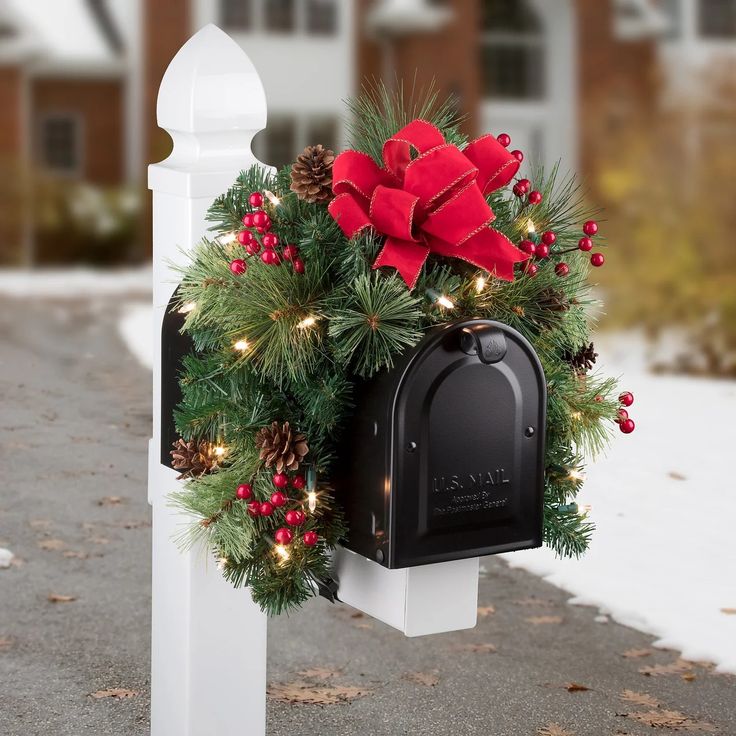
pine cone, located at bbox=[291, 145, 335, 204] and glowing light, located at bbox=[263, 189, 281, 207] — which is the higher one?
pine cone, located at bbox=[291, 145, 335, 204]

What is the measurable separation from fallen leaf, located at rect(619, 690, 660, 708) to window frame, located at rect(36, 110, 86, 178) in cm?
1537

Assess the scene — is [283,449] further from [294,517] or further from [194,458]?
[194,458]

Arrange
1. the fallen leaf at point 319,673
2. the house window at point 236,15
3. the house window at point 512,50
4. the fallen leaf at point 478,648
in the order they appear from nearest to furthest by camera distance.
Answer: the fallen leaf at point 319,673 → the fallen leaf at point 478,648 → the house window at point 236,15 → the house window at point 512,50

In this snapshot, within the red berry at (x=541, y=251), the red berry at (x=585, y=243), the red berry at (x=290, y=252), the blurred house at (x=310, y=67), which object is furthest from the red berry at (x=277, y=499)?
the blurred house at (x=310, y=67)

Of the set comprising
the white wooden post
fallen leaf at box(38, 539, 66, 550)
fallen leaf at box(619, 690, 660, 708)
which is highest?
the white wooden post

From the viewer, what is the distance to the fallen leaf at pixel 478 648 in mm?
3937

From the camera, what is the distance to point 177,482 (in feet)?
8.30

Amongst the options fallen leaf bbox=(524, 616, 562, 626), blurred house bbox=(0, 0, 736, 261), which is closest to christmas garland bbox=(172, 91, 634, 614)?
fallen leaf bbox=(524, 616, 562, 626)

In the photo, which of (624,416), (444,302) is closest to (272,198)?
(444,302)

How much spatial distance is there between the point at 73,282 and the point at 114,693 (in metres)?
11.5

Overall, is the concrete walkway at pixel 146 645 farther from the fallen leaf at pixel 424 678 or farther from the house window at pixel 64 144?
the house window at pixel 64 144

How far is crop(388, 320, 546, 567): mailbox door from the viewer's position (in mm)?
2080

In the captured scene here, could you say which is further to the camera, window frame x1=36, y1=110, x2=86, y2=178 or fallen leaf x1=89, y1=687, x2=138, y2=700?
window frame x1=36, y1=110, x2=86, y2=178

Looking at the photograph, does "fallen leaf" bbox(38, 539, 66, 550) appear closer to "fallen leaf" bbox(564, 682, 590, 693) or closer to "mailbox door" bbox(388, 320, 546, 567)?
"fallen leaf" bbox(564, 682, 590, 693)
